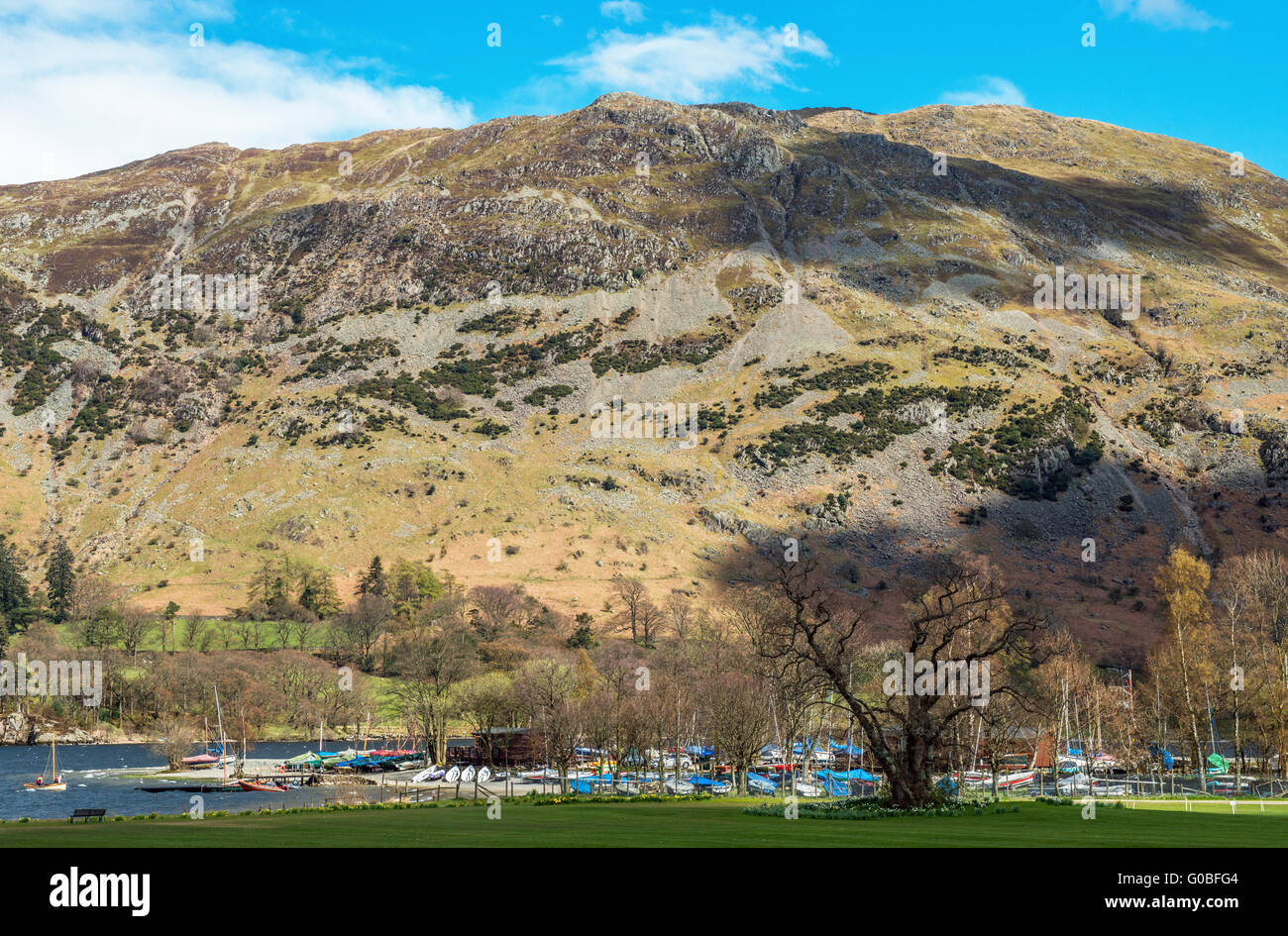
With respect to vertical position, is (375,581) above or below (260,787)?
above

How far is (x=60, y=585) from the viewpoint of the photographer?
183 metres

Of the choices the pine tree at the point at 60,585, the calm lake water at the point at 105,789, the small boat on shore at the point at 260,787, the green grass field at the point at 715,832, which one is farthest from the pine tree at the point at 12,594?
the green grass field at the point at 715,832

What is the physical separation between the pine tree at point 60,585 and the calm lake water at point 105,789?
157 feet

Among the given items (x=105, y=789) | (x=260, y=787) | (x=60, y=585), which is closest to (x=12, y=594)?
(x=60, y=585)

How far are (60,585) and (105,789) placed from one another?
107 meters

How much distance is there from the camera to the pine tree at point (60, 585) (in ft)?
590

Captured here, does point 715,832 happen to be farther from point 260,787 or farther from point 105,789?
point 105,789

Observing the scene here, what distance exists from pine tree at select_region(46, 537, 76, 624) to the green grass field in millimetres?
159579
